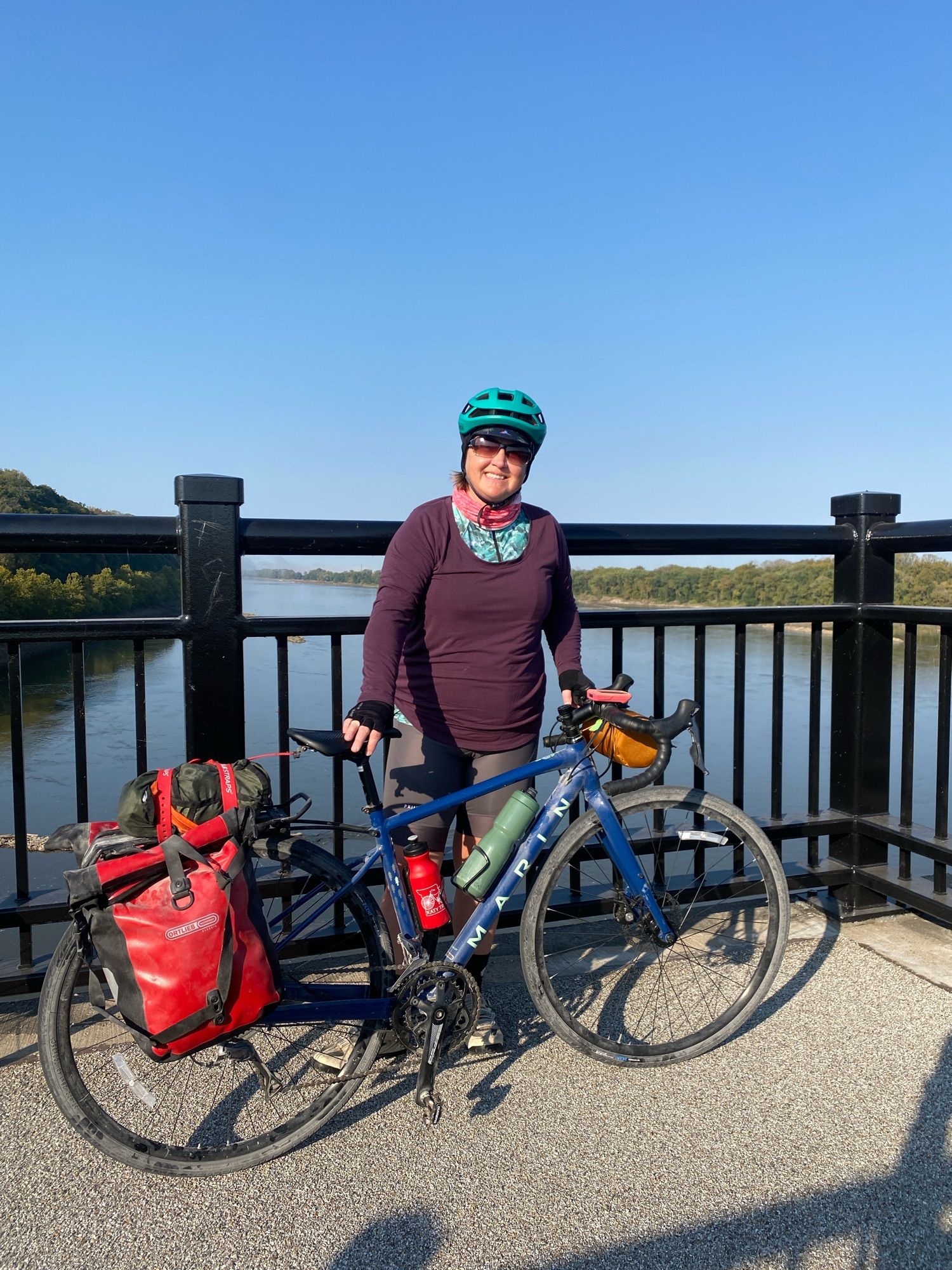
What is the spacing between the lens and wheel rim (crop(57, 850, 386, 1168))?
6.56 ft

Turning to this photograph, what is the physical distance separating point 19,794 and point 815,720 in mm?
2872

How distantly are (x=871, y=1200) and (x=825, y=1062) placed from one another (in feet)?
1.90

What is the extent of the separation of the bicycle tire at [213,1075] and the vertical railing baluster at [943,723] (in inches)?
84.6

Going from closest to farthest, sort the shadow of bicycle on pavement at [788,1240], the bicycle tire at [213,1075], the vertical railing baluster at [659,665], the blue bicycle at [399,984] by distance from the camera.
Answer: the shadow of bicycle on pavement at [788,1240]
the bicycle tire at [213,1075]
the blue bicycle at [399,984]
the vertical railing baluster at [659,665]

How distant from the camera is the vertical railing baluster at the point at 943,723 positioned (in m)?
3.20

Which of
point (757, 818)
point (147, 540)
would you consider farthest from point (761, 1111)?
point (147, 540)

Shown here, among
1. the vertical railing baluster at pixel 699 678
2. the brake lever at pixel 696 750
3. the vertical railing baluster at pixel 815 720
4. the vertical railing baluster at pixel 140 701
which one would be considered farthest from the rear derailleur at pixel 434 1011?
the vertical railing baluster at pixel 815 720

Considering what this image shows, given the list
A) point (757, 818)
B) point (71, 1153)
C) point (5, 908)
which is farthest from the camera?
point (757, 818)

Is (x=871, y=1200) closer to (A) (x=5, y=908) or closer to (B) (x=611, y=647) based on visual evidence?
(B) (x=611, y=647)

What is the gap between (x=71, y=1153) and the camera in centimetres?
204

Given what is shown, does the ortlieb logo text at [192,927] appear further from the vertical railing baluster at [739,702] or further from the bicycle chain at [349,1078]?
the vertical railing baluster at [739,702]

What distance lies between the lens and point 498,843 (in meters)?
2.37

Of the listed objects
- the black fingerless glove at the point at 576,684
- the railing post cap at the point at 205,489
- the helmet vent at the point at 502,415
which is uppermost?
the helmet vent at the point at 502,415

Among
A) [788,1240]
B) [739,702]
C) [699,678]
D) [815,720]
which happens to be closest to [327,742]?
[788,1240]
